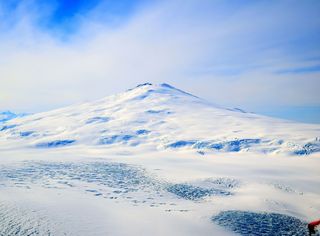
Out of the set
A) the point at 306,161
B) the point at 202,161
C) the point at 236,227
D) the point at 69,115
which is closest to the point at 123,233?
the point at 236,227

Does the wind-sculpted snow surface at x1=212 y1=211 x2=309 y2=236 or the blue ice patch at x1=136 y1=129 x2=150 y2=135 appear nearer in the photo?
the wind-sculpted snow surface at x1=212 y1=211 x2=309 y2=236

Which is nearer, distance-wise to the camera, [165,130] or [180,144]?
[180,144]

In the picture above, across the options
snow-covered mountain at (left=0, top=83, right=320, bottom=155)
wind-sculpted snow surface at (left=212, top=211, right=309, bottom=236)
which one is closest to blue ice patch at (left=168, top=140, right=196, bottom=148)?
snow-covered mountain at (left=0, top=83, right=320, bottom=155)

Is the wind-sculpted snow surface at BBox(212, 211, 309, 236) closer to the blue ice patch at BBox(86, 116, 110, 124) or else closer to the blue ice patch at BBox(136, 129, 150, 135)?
the blue ice patch at BBox(136, 129, 150, 135)

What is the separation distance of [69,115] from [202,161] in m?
112

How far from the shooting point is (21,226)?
30031mm

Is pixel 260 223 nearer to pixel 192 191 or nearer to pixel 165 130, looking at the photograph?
pixel 192 191

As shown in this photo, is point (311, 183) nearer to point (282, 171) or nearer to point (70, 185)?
point (282, 171)

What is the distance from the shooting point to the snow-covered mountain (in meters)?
96.9

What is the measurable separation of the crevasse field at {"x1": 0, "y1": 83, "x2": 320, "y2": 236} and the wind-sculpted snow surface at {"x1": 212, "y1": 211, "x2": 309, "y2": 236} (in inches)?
4.3

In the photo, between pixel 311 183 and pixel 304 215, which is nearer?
pixel 304 215

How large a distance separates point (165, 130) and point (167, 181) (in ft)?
236

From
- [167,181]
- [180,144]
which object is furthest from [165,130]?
[167,181]

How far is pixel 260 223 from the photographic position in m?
34.5
